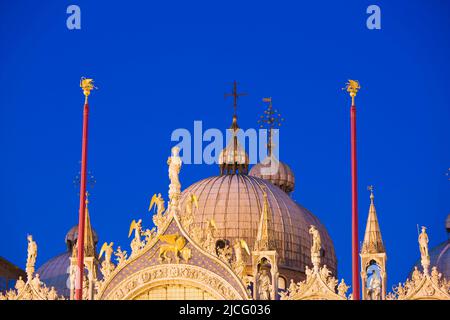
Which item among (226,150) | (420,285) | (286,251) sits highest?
(226,150)

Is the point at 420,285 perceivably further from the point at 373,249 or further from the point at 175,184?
the point at 175,184

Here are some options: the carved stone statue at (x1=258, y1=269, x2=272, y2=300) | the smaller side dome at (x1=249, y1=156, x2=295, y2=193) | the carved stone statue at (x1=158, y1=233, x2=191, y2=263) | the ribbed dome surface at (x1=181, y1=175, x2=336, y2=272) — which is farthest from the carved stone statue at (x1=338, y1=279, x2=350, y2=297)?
the smaller side dome at (x1=249, y1=156, x2=295, y2=193)

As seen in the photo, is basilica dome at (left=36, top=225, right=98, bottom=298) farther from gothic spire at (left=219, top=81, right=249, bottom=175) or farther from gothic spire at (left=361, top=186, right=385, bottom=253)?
gothic spire at (left=361, top=186, right=385, bottom=253)

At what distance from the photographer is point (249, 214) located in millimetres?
57250

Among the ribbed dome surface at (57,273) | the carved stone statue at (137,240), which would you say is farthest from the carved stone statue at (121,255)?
the ribbed dome surface at (57,273)

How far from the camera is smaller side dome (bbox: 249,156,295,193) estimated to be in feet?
215

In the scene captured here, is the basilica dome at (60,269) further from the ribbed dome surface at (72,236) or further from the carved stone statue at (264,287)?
the carved stone statue at (264,287)

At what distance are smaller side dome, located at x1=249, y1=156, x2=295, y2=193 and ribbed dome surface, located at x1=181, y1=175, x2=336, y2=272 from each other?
633 centimetres

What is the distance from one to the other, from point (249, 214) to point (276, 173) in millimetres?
8735

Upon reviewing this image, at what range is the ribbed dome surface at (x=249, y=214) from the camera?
5688 centimetres

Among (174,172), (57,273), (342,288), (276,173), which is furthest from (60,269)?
(342,288)
